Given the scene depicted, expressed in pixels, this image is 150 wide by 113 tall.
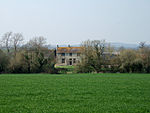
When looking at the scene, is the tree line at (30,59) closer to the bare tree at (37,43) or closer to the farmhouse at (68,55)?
the bare tree at (37,43)

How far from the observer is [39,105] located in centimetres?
1398

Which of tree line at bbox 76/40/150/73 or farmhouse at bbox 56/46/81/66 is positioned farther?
farmhouse at bbox 56/46/81/66

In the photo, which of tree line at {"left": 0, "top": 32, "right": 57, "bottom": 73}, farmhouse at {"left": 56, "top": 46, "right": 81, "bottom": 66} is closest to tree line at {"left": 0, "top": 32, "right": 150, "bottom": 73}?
tree line at {"left": 0, "top": 32, "right": 57, "bottom": 73}

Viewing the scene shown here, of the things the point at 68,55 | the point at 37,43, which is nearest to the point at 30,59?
the point at 37,43

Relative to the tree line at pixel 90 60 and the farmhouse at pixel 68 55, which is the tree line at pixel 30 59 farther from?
the farmhouse at pixel 68 55

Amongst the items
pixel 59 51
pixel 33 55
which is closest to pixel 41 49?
pixel 33 55

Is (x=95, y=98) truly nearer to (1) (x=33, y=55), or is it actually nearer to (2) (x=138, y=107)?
(2) (x=138, y=107)

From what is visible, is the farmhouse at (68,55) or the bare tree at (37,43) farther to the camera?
the farmhouse at (68,55)

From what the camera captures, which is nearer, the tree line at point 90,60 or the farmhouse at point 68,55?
the tree line at point 90,60

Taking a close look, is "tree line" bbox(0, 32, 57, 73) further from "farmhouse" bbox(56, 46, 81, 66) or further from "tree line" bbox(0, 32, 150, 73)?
"farmhouse" bbox(56, 46, 81, 66)

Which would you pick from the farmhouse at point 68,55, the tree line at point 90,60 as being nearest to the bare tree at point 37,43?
the tree line at point 90,60

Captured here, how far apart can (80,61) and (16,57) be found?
50.5 ft

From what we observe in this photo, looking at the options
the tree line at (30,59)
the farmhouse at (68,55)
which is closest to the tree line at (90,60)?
the tree line at (30,59)

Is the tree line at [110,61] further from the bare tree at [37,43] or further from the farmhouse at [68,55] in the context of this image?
the farmhouse at [68,55]
